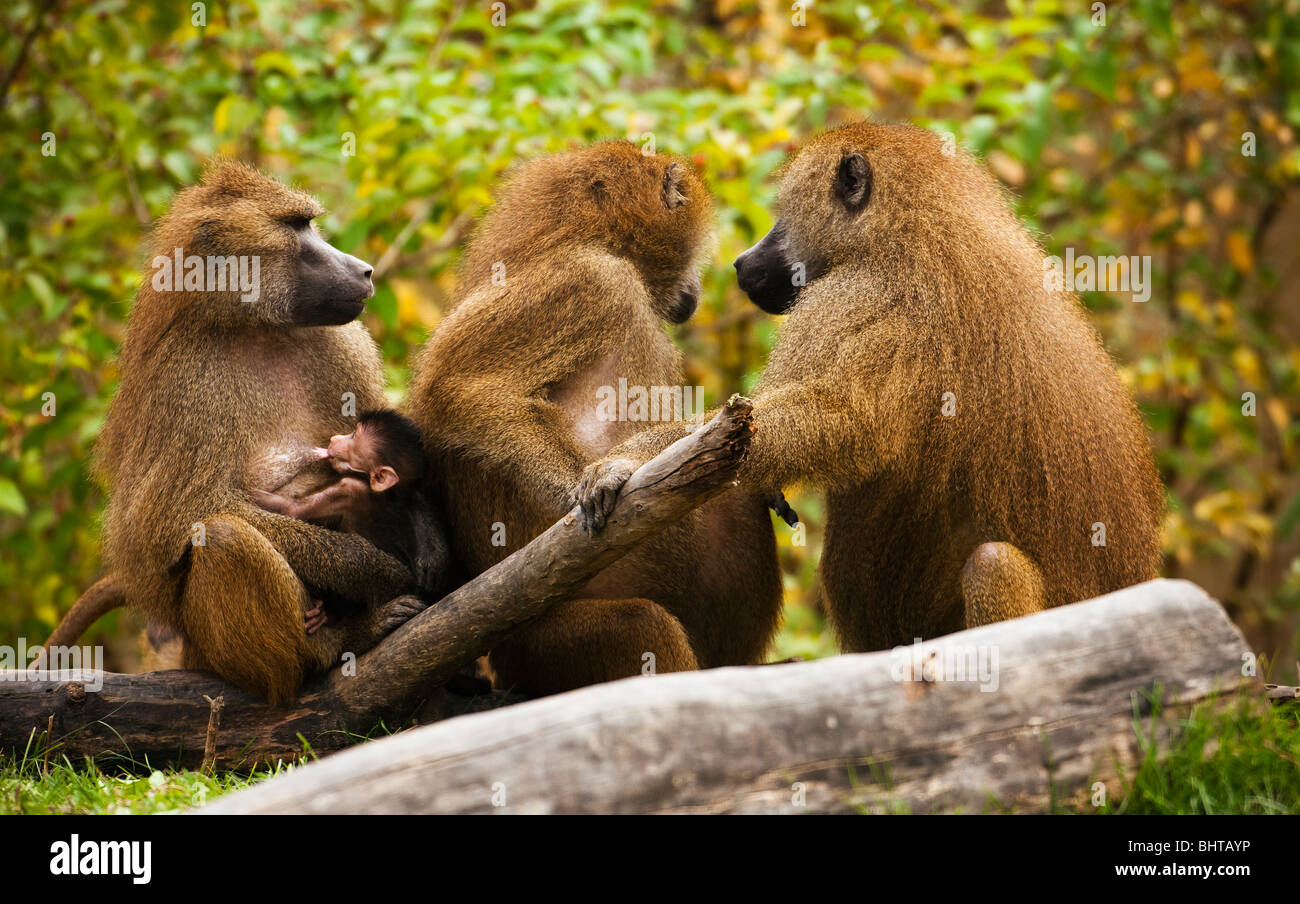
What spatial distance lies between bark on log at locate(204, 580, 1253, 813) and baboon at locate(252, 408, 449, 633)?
1.52 m

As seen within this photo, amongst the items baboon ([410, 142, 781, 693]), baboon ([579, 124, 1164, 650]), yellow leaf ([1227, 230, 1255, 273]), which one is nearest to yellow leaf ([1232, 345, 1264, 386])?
yellow leaf ([1227, 230, 1255, 273])

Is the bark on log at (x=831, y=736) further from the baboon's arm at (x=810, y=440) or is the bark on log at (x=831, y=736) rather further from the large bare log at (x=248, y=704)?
the large bare log at (x=248, y=704)

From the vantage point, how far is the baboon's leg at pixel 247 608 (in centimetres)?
384

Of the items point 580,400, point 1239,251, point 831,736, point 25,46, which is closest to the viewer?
point 831,736

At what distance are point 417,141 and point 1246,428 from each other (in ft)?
17.2

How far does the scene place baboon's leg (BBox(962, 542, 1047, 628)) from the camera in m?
3.59

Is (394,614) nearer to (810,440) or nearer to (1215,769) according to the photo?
(810,440)

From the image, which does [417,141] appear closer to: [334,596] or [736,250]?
[736,250]

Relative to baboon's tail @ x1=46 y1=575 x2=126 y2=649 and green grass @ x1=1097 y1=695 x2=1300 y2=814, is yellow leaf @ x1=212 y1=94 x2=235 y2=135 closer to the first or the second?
baboon's tail @ x1=46 y1=575 x2=126 y2=649

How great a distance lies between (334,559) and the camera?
159 inches

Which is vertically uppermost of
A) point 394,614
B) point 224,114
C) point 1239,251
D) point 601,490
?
point 224,114

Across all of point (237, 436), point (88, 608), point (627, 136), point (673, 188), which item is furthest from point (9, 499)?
point (627, 136)

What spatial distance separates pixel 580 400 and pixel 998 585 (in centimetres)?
147

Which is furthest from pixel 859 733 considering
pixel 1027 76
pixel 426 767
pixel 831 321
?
pixel 1027 76
